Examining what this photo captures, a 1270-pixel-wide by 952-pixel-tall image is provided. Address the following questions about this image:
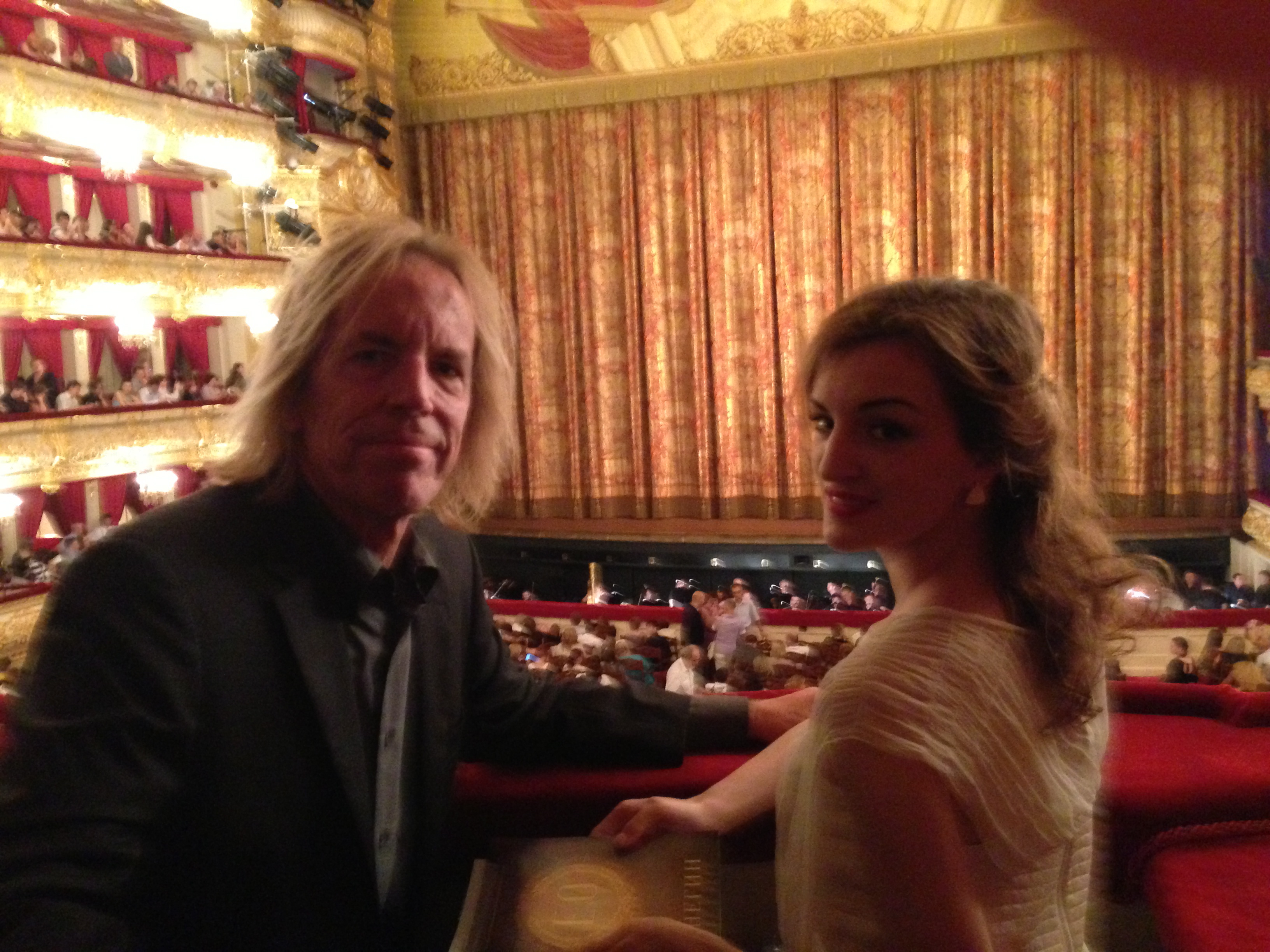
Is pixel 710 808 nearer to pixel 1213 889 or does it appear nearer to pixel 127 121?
pixel 1213 889

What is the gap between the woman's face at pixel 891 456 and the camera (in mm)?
1127

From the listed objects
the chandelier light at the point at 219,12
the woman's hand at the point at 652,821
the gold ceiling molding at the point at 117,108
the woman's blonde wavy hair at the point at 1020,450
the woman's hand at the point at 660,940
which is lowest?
the woman's hand at the point at 652,821

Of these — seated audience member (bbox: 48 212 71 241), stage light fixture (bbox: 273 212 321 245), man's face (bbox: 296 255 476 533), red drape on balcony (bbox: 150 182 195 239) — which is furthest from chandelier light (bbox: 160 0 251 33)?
man's face (bbox: 296 255 476 533)

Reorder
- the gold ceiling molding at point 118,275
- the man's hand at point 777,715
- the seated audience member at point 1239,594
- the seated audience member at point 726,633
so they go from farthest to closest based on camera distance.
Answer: the gold ceiling molding at point 118,275 → the seated audience member at point 1239,594 → the seated audience member at point 726,633 → the man's hand at point 777,715

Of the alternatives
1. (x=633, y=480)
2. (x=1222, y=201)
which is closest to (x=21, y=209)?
(x=633, y=480)

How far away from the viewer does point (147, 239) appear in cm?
1029

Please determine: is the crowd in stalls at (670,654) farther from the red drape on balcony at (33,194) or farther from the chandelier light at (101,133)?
the red drape on balcony at (33,194)

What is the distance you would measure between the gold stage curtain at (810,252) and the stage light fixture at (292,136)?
251 centimetres

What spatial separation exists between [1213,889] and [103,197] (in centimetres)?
1224

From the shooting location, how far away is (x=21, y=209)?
9.93m

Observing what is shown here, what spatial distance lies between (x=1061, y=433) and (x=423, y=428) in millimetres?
822

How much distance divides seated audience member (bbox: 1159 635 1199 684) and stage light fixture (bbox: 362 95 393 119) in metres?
11.0

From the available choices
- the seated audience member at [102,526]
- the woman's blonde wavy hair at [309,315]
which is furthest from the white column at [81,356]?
the woman's blonde wavy hair at [309,315]

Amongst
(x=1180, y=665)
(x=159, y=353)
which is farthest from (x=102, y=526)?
(x=1180, y=665)
